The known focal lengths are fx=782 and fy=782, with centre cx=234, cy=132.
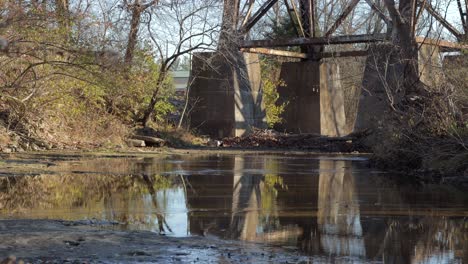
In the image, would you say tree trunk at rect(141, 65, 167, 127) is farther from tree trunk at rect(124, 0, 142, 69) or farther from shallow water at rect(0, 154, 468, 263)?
shallow water at rect(0, 154, 468, 263)

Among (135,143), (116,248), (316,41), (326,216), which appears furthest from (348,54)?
(116,248)

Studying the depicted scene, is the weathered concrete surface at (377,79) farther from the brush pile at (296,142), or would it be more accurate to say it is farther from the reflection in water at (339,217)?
the reflection in water at (339,217)

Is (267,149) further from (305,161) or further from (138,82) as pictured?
(305,161)

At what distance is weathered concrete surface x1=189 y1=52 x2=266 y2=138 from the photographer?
130 feet

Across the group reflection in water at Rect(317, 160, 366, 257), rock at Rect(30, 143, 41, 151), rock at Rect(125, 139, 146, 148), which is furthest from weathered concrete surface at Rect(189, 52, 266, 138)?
reflection in water at Rect(317, 160, 366, 257)

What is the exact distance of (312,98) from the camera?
43219 millimetres

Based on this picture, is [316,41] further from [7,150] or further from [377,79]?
[7,150]

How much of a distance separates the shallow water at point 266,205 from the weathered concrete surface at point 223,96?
16741mm

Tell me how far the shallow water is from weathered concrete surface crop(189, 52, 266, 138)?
1674 centimetres

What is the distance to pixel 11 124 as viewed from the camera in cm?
2858

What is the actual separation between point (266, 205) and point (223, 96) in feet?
85.7

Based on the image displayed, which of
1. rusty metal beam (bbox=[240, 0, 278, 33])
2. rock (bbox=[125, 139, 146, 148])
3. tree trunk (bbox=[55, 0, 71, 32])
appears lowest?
rock (bbox=[125, 139, 146, 148])

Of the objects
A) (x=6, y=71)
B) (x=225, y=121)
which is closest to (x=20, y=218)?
(x=6, y=71)

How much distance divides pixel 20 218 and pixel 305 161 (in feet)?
55.7
